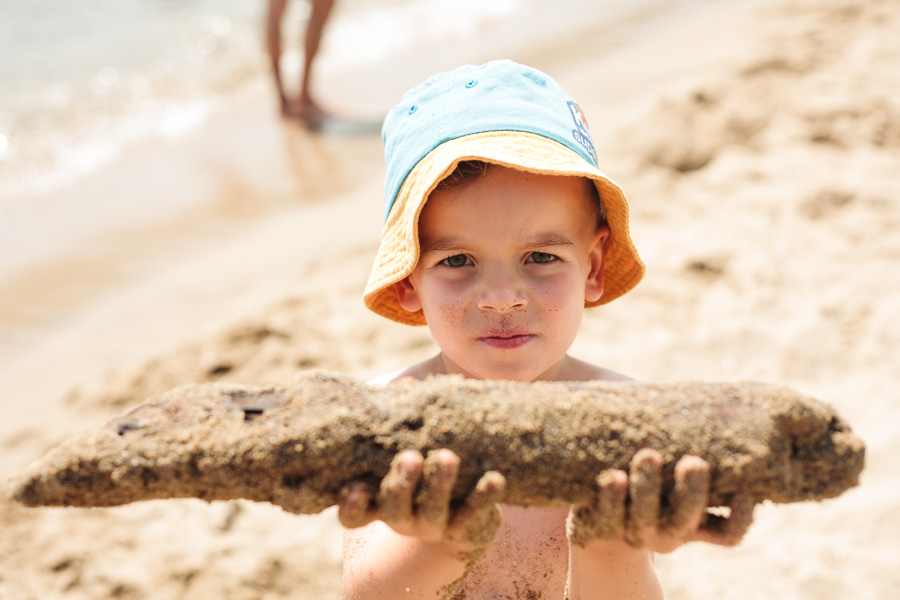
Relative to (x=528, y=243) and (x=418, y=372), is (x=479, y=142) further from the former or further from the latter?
(x=418, y=372)

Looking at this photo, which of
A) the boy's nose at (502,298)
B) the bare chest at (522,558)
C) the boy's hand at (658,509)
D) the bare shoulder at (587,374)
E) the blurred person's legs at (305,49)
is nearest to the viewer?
the boy's hand at (658,509)

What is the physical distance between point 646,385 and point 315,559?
1957mm

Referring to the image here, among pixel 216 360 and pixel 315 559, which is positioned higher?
pixel 216 360

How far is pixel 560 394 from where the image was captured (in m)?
1.74

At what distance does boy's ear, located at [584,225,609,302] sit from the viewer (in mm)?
2580

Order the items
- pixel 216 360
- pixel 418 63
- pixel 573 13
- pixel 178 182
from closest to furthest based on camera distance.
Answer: pixel 216 360 → pixel 178 182 → pixel 418 63 → pixel 573 13

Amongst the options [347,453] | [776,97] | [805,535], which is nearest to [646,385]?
[347,453]

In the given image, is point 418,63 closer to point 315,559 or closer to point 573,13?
point 573,13

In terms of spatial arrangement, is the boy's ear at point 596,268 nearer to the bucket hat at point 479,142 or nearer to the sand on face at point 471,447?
the bucket hat at point 479,142

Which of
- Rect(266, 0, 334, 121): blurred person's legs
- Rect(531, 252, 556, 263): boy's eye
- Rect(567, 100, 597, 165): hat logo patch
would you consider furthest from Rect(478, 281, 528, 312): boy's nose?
Rect(266, 0, 334, 121): blurred person's legs

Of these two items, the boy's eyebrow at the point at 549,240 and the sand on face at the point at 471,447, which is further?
the boy's eyebrow at the point at 549,240

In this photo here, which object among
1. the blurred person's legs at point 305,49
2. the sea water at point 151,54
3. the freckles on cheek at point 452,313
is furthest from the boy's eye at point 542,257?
the sea water at point 151,54

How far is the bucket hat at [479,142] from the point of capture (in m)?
2.23

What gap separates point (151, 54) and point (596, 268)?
9160mm
